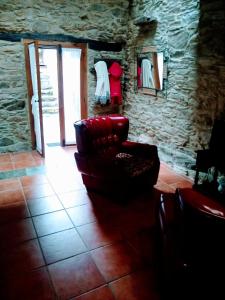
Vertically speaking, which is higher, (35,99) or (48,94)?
(48,94)

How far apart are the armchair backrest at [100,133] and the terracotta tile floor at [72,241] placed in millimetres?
643

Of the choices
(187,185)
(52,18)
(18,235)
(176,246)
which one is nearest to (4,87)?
(52,18)

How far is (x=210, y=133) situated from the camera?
11.5ft

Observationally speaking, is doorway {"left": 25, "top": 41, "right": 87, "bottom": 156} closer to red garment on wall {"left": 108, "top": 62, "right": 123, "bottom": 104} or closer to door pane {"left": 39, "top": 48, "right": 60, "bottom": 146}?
red garment on wall {"left": 108, "top": 62, "right": 123, "bottom": 104}

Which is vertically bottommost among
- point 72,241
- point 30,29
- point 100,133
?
point 72,241

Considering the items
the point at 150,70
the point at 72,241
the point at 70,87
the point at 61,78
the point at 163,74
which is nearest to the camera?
the point at 72,241

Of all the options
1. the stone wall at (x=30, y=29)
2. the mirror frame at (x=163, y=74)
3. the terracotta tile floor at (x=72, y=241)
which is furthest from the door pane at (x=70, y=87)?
the terracotta tile floor at (x=72, y=241)

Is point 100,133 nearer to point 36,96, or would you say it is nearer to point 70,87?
point 36,96

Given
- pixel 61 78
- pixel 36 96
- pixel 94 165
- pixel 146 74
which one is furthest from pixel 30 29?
pixel 94 165

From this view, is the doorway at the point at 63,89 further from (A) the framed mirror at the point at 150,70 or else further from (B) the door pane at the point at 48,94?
(B) the door pane at the point at 48,94

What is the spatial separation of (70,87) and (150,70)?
172 centimetres

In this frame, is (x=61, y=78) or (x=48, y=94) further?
(x=48, y=94)

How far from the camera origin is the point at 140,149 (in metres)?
3.54

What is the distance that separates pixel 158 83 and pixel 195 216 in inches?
138
